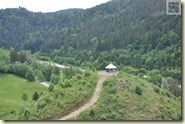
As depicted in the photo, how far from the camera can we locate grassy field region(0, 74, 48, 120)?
9036 mm

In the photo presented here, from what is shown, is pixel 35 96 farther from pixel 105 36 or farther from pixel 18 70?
pixel 105 36

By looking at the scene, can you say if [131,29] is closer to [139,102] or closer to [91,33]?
[91,33]

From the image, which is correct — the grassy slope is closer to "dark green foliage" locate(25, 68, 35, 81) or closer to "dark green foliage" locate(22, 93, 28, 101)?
"dark green foliage" locate(22, 93, 28, 101)

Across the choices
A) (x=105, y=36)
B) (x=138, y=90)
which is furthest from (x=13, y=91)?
(x=105, y=36)

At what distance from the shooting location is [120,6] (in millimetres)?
31156

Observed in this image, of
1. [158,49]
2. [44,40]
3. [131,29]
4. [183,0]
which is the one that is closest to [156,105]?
[183,0]

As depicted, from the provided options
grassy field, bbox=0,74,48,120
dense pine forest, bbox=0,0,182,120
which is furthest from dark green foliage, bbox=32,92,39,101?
dense pine forest, bbox=0,0,182,120

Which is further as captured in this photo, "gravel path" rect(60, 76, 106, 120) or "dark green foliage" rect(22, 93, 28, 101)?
"dark green foliage" rect(22, 93, 28, 101)

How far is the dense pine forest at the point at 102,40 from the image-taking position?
15.0m

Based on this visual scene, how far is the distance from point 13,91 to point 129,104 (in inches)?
132

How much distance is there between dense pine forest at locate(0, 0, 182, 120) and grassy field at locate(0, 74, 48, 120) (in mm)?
418

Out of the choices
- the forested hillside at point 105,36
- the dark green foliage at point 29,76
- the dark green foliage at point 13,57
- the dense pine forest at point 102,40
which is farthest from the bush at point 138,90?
the forested hillside at point 105,36

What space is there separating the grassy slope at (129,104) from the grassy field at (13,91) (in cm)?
200

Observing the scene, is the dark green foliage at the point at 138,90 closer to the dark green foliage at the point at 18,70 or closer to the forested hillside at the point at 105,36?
the dark green foliage at the point at 18,70
